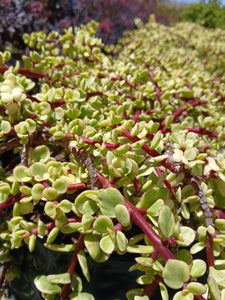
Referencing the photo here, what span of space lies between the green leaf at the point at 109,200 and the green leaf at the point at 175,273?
0.13 metres

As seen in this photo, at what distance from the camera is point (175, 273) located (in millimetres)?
423

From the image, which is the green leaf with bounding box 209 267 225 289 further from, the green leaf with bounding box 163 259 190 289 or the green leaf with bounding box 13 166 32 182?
the green leaf with bounding box 13 166 32 182

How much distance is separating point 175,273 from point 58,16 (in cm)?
273

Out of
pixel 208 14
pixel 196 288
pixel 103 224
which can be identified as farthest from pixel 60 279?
pixel 208 14

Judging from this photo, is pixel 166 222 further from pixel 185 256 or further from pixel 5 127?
pixel 5 127

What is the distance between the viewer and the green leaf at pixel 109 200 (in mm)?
479

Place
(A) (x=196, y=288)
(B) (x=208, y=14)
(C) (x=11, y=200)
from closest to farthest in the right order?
(A) (x=196, y=288) → (C) (x=11, y=200) → (B) (x=208, y=14)

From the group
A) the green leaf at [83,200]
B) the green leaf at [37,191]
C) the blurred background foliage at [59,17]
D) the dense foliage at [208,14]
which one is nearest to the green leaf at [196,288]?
Answer: the green leaf at [83,200]

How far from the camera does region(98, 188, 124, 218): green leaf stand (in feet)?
1.57

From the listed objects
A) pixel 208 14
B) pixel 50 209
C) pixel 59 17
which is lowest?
pixel 50 209

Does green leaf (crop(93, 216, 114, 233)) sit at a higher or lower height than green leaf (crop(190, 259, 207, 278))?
higher

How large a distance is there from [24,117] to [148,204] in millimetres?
455

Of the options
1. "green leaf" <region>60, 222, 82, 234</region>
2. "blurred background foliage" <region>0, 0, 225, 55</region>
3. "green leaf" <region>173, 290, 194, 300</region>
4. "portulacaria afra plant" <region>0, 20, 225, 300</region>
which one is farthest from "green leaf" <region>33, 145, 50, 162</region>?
"blurred background foliage" <region>0, 0, 225, 55</region>

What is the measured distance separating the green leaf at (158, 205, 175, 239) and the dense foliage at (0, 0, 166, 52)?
179 centimetres
